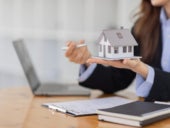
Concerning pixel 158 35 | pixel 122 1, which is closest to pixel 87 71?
pixel 158 35

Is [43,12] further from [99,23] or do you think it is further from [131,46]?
Answer: [131,46]

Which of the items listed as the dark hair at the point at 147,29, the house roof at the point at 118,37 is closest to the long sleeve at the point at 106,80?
the dark hair at the point at 147,29

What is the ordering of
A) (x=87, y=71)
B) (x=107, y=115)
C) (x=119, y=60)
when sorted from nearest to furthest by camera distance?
(x=107, y=115) < (x=119, y=60) < (x=87, y=71)

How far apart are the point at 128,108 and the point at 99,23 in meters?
1.93

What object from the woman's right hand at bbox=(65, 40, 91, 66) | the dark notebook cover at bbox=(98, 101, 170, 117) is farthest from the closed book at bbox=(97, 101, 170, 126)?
the woman's right hand at bbox=(65, 40, 91, 66)

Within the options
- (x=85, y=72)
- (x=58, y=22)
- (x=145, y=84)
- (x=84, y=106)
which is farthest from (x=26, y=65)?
(x=58, y=22)

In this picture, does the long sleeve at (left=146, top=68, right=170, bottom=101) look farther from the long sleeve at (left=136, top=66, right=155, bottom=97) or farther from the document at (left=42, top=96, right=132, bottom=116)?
the document at (left=42, top=96, right=132, bottom=116)

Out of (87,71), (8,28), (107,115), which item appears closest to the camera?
(107,115)

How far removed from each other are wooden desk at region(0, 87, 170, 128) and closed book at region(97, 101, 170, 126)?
0.02 m

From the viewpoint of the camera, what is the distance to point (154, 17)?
181 cm

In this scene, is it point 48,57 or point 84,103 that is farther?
point 48,57

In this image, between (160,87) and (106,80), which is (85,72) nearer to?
(106,80)

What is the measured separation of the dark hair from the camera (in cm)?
172

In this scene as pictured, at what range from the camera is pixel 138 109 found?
112cm
